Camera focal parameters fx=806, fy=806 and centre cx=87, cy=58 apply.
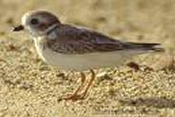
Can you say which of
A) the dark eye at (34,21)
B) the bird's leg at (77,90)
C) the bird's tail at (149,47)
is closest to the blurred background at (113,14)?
the bird's leg at (77,90)

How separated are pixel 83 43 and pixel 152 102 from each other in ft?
3.25

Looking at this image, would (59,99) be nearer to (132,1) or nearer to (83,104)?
(83,104)

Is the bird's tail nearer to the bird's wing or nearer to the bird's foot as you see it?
the bird's wing

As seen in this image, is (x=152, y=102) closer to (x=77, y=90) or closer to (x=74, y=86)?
(x=77, y=90)

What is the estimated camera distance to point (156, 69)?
10141 millimetres

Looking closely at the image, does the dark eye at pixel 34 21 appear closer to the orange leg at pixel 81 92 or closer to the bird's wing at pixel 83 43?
the bird's wing at pixel 83 43

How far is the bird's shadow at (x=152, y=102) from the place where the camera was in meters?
8.67

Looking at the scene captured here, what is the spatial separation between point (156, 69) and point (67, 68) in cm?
175

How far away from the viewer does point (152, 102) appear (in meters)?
8.79

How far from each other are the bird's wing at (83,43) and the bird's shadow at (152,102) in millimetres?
596

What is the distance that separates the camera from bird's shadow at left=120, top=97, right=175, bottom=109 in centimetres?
867

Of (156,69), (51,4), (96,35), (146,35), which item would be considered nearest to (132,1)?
(51,4)

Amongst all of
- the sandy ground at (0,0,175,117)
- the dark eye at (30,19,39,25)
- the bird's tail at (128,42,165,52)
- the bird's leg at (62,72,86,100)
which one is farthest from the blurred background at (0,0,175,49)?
the bird's tail at (128,42,165,52)

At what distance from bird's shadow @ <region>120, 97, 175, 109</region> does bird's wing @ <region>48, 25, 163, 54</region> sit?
23.5 inches
